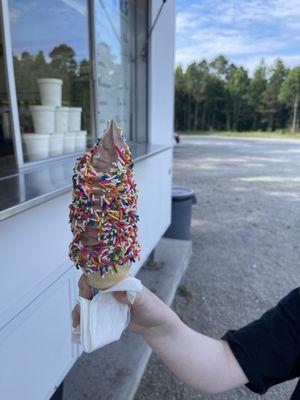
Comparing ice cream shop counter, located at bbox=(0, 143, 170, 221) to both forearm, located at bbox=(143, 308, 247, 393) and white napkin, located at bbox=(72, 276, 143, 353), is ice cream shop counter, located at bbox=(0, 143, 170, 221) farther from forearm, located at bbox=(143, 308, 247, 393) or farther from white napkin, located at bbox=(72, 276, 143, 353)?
forearm, located at bbox=(143, 308, 247, 393)

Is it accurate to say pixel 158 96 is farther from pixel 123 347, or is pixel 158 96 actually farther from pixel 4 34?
pixel 123 347

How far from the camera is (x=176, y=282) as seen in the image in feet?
12.4

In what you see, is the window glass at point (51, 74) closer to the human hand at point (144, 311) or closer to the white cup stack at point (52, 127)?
the white cup stack at point (52, 127)

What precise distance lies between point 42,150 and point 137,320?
1.58 m

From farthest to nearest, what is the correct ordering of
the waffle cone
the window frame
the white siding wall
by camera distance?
the window frame < the white siding wall < the waffle cone

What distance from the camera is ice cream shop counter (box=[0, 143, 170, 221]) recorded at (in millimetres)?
1243

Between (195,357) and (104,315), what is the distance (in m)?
0.42

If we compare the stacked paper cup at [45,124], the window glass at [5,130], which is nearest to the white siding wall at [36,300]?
the window glass at [5,130]

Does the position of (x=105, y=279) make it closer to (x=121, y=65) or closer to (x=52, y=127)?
(x=52, y=127)

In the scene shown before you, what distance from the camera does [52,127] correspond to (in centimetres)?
245

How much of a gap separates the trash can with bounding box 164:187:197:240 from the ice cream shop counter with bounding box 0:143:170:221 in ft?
8.60

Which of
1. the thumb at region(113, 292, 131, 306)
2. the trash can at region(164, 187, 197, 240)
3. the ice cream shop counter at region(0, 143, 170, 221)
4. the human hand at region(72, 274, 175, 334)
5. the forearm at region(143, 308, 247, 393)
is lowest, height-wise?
the trash can at region(164, 187, 197, 240)

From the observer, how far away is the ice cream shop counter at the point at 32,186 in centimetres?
124

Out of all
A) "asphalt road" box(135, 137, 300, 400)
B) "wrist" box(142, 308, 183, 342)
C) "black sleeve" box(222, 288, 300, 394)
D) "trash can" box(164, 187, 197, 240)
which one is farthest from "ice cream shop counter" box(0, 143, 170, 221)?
"trash can" box(164, 187, 197, 240)
